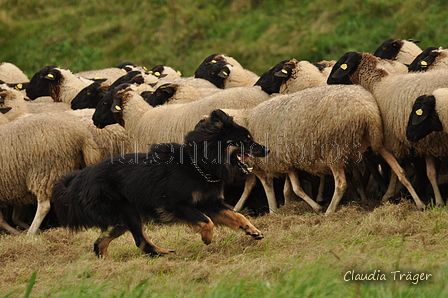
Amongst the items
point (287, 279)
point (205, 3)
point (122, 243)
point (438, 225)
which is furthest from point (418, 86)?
point (205, 3)

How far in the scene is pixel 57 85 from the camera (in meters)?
12.2

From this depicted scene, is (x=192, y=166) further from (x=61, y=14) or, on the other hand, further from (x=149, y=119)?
(x=61, y=14)

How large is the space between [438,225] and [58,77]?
830 centimetres

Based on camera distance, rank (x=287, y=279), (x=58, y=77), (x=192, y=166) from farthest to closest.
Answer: (x=58, y=77)
(x=192, y=166)
(x=287, y=279)

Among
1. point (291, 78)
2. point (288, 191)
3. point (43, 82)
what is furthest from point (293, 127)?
point (43, 82)

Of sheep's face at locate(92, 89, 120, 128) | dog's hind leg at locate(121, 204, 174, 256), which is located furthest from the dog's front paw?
sheep's face at locate(92, 89, 120, 128)

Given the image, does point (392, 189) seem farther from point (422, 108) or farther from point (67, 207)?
point (67, 207)

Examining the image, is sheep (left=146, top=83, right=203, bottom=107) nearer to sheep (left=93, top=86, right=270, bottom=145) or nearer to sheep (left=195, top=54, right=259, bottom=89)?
sheep (left=93, top=86, right=270, bottom=145)

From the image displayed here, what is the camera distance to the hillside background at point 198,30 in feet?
61.6

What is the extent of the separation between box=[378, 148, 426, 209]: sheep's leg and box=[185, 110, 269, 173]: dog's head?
7.08ft

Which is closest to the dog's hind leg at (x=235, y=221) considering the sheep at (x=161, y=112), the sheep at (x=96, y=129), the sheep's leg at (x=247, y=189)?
the sheep at (x=161, y=112)

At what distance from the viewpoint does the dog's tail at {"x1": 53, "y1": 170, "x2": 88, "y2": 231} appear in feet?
20.1

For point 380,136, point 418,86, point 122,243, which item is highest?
point 418,86

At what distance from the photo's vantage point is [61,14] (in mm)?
24875
